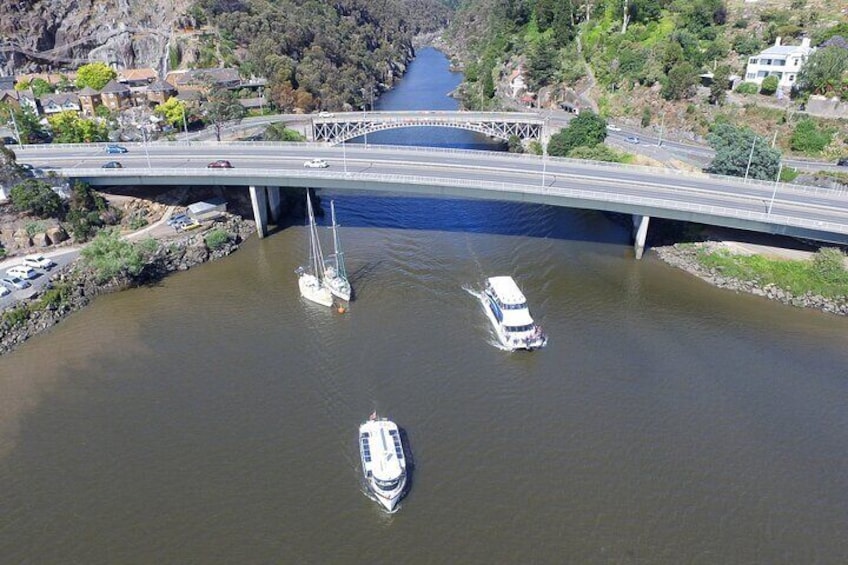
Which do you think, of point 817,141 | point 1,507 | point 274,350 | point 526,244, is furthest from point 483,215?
point 1,507

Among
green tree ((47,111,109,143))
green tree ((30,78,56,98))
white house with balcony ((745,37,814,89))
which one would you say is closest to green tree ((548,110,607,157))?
white house with balcony ((745,37,814,89))

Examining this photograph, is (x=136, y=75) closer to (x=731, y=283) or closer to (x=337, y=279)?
(x=337, y=279)

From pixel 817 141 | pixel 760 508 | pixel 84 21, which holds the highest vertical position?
pixel 84 21

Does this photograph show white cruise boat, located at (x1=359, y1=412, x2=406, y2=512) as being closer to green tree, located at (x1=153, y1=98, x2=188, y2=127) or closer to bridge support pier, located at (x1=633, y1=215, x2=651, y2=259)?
bridge support pier, located at (x1=633, y1=215, x2=651, y2=259)

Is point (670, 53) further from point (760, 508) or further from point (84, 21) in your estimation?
point (84, 21)

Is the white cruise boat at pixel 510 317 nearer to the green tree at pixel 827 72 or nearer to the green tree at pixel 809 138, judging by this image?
the green tree at pixel 809 138

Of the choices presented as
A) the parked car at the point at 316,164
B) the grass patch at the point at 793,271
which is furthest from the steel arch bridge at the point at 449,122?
the grass patch at the point at 793,271
